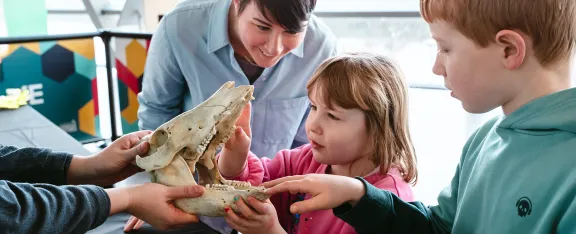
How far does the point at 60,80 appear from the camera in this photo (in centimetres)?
342

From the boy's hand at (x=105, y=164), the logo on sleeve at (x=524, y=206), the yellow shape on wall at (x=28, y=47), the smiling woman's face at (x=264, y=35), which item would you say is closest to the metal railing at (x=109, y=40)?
the yellow shape on wall at (x=28, y=47)

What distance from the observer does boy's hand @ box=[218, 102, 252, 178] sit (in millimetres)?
1402

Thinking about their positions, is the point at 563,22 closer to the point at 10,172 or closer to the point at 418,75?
the point at 10,172

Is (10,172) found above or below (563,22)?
below

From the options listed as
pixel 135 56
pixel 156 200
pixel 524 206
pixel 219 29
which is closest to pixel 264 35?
pixel 219 29

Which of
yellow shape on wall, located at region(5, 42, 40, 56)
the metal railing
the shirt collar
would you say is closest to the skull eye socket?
the shirt collar

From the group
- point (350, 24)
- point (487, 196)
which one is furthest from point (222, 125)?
point (350, 24)

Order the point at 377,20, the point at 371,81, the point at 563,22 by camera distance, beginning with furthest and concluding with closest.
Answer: the point at 377,20, the point at 371,81, the point at 563,22

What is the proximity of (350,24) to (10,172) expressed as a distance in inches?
130

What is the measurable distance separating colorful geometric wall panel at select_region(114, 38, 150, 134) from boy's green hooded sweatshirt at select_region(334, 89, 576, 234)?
263 cm

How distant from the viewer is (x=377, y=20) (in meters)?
4.18

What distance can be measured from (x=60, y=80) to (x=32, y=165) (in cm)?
218

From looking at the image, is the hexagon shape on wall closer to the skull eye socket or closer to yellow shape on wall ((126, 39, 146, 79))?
yellow shape on wall ((126, 39, 146, 79))

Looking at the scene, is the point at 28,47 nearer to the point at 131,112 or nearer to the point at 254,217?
the point at 131,112
